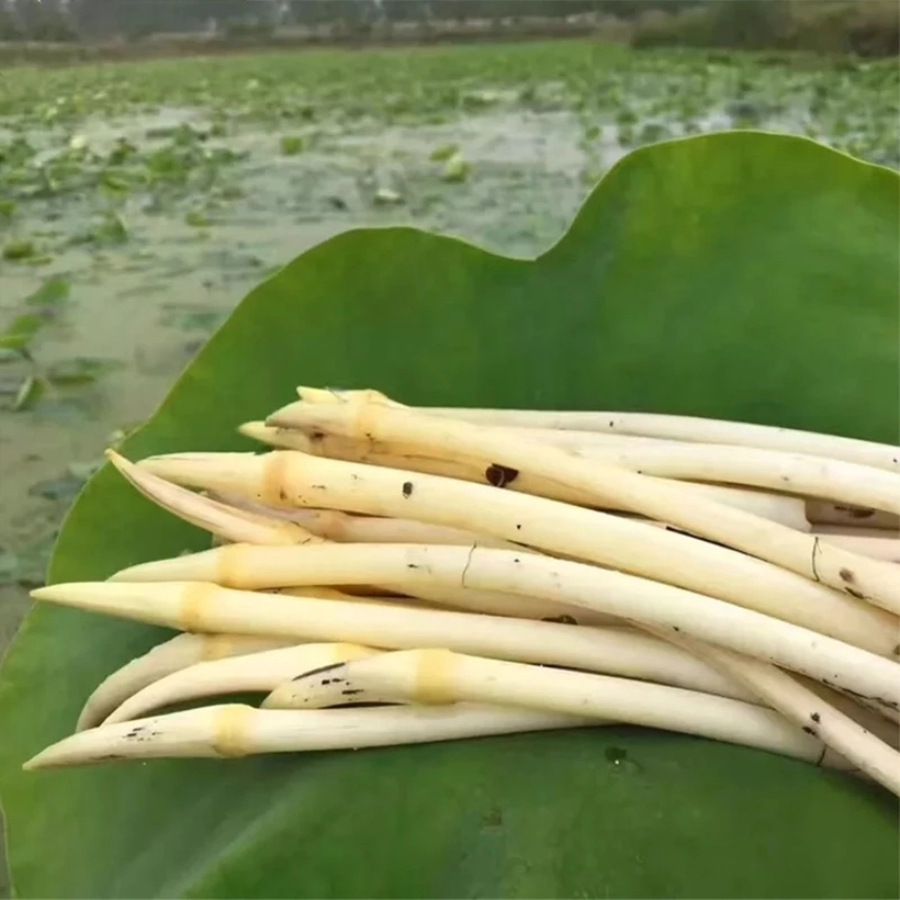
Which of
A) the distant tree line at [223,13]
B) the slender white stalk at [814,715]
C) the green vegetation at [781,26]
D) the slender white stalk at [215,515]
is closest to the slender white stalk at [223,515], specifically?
the slender white stalk at [215,515]

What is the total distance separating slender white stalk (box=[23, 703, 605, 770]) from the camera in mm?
374

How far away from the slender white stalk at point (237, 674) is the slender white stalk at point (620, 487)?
86 mm

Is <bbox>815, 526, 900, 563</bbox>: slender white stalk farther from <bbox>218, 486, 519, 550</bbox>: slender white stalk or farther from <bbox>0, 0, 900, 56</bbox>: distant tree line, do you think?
<bbox>0, 0, 900, 56</bbox>: distant tree line

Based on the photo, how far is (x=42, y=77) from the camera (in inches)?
21.9

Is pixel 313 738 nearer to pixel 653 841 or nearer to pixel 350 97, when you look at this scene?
pixel 653 841

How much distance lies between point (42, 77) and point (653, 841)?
46cm

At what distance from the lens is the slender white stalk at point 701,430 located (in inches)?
16.3

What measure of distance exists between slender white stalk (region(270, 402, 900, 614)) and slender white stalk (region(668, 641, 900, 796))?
0.04 meters

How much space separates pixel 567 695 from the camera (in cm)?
37

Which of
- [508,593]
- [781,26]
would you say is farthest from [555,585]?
[781,26]

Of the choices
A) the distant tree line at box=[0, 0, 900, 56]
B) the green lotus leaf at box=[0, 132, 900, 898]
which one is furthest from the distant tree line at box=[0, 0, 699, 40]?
the green lotus leaf at box=[0, 132, 900, 898]

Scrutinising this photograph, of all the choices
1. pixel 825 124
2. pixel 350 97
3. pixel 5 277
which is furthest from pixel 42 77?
pixel 825 124

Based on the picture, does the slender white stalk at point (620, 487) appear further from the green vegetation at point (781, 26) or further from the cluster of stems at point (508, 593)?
the green vegetation at point (781, 26)

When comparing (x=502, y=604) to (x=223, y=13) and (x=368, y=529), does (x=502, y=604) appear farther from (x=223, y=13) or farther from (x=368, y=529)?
(x=223, y=13)
